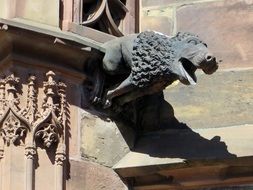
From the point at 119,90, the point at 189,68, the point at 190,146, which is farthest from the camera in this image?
the point at 190,146

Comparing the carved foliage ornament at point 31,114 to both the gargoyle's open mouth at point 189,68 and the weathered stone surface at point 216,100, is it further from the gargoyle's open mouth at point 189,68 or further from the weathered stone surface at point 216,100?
the weathered stone surface at point 216,100

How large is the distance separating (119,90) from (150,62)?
211mm

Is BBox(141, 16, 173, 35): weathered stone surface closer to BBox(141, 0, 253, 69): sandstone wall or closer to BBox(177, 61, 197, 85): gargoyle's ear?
BBox(141, 0, 253, 69): sandstone wall

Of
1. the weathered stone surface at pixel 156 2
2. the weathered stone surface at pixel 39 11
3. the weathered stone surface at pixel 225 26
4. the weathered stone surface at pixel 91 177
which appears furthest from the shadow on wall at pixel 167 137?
the weathered stone surface at pixel 39 11

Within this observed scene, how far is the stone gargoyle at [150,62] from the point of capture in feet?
17.8

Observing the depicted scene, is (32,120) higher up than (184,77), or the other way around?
(184,77)

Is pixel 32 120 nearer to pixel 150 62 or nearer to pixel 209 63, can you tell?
pixel 150 62

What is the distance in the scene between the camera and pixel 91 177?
5.53m

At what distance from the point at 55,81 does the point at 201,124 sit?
0.77m

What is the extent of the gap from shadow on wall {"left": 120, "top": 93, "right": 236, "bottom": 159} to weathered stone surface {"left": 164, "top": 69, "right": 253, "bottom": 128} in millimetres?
54

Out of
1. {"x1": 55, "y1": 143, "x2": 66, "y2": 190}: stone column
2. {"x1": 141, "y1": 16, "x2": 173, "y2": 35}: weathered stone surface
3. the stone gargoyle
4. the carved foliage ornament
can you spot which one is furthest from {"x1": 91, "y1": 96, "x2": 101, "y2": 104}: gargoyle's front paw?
{"x1": 141, "y1": 16, "x2": 173, "y2": 35}: weathered stone surface

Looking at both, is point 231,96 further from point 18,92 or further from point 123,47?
point 18,92

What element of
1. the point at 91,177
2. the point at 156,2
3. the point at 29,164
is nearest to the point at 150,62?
the point at 91,177

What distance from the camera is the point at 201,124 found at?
19.3ft
